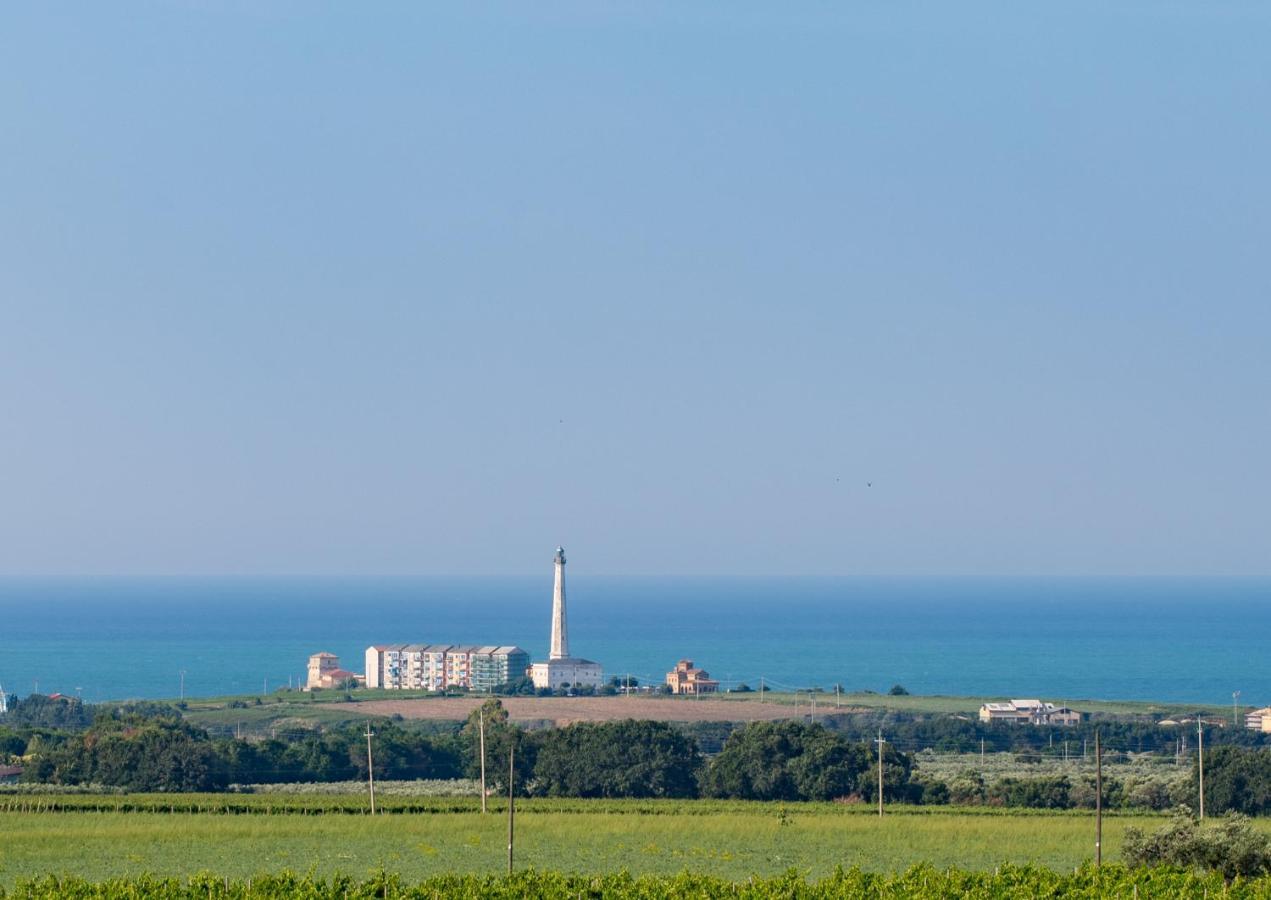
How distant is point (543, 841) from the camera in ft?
143

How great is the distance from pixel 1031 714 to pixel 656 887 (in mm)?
84696

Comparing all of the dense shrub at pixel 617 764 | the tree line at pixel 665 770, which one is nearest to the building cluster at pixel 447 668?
the tree line at pixel 665 770

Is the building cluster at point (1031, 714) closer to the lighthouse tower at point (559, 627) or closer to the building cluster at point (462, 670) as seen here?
the building cluster at point (462, 670)

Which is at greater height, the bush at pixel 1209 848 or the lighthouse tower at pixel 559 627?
the lighthouse tower at pixel 559 627

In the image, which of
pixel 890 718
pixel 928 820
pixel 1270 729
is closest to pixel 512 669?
pixel 890 718

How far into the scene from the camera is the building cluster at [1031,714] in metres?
109

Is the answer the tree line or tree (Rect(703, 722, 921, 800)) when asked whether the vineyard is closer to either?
the tree line

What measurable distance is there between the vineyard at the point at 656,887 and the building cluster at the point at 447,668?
4126 inches

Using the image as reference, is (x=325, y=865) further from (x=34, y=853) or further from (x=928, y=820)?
(x=928, y=820)

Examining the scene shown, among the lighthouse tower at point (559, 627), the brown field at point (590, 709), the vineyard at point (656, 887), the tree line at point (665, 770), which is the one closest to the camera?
the vineyard at point (656, 887)

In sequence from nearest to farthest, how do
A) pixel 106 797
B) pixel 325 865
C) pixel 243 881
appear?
pixel 243 881 < pixel 325 865 < pixel 106 797

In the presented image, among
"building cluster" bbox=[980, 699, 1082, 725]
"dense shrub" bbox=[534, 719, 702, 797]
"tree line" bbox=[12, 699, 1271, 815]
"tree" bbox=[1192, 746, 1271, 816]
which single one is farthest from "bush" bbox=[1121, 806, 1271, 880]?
"building cluster" bbox=[980, 699, 1082, 725]

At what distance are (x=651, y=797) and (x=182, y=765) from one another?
16998mm

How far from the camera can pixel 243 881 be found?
106ft
